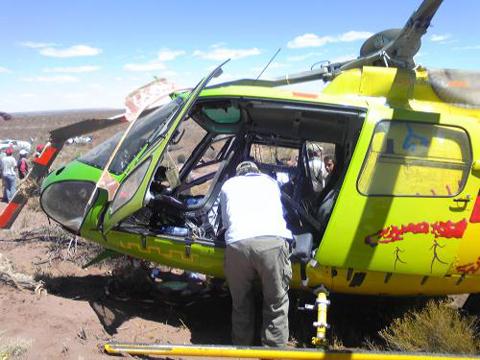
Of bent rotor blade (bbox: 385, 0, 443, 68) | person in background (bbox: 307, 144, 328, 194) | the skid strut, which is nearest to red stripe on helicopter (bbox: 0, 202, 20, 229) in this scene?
person in background (bbox: 307, 144, 328, 194)

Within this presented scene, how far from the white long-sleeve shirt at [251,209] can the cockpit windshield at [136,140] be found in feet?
3.07

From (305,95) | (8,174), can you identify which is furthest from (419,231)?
(8,174)

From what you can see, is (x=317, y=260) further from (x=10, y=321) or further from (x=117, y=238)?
(x=10, y=321)

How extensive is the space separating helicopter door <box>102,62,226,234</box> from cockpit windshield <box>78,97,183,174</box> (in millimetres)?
168

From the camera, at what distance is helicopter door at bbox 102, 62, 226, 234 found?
4.52 metres

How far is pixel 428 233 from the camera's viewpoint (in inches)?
177

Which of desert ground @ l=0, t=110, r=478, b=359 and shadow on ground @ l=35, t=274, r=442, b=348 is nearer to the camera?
desert ground @ l=0, t=110, r=478, b=359

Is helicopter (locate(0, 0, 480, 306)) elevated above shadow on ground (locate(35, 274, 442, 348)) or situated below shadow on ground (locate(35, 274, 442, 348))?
above

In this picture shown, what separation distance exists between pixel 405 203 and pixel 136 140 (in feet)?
9.03

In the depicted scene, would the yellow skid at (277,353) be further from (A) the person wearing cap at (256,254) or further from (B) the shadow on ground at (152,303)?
(B) the shadow on ground at (152,303)

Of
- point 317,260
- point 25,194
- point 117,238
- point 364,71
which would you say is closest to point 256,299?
point 317,260

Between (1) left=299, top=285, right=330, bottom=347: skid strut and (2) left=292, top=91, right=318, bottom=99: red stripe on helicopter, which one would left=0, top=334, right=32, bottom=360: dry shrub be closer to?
(1) left=299, top=285, right=330, bottom=347: skid strut

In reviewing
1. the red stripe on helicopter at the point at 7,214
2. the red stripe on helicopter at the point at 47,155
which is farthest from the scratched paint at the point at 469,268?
the red stripe on helicopter at the point at 7,214

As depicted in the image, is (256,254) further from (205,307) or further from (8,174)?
(8,174)
